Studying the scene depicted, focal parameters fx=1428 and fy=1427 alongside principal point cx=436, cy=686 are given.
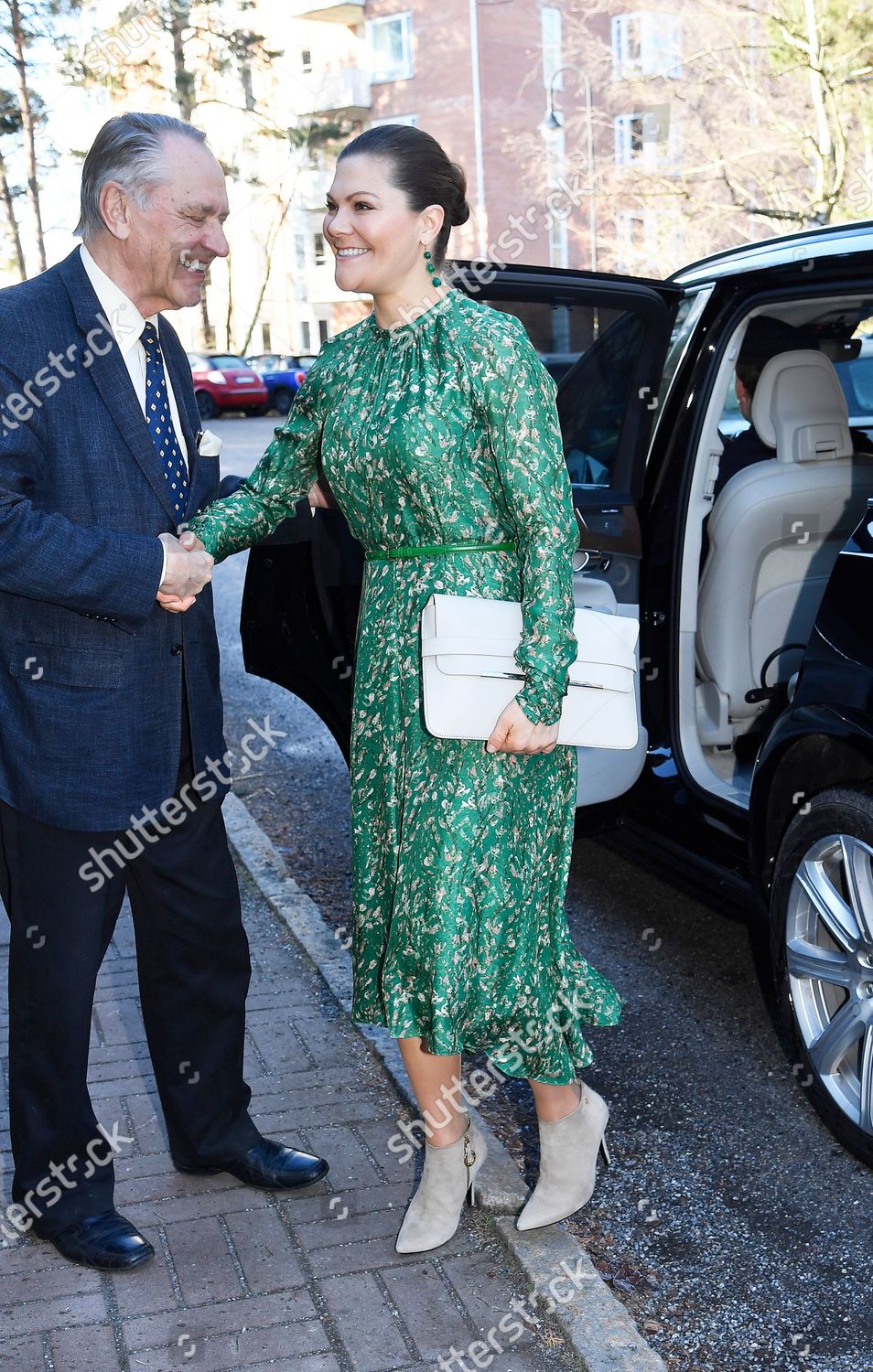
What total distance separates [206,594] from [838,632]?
1361mm

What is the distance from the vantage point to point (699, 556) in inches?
158

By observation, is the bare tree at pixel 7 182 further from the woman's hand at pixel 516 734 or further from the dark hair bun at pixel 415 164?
the woman's hand at pixel 516 734

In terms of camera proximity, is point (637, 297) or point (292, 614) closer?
point (637, 297)

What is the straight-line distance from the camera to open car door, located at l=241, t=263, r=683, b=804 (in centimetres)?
375

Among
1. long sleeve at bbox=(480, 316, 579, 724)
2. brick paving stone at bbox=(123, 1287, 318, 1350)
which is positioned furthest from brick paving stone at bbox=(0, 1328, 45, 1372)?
long sleeve at bbox=(480, 316, 579, 724)

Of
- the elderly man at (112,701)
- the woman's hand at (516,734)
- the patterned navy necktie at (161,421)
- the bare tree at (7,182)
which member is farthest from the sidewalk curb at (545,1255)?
the bare tree at (7,182)

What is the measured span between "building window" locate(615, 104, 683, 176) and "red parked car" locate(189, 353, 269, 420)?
32.1 ft

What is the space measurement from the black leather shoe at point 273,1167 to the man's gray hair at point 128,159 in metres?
1.90

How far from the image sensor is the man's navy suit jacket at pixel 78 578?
248 centimetres

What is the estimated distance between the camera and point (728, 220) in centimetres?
2455

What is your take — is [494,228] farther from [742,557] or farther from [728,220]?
[742,557]

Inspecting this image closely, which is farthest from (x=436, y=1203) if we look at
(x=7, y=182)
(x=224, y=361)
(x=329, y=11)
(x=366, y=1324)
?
(x=329, y=11)

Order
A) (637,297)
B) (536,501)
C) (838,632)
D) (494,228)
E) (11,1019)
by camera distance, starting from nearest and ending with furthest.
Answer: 1. (536,501)
2. (11,1019)
3. (838,632)
4. (637,297)
5. (494,228)

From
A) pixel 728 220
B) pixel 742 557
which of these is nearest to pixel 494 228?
pixel 728 220
